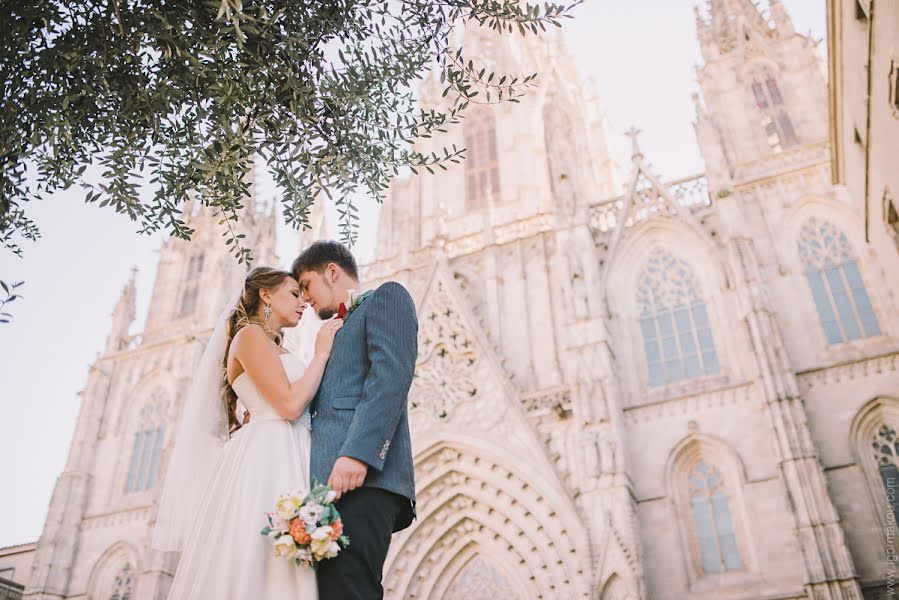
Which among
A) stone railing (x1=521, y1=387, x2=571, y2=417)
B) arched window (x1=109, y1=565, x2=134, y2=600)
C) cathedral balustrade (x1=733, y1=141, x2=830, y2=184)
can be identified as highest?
cathedral balustrade (x1=733, y1=141, x2=830, y2=184)

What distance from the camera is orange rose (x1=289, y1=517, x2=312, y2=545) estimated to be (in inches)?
102

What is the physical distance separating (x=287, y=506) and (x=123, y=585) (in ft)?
64.0

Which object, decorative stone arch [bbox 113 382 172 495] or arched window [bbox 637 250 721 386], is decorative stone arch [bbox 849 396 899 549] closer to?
arched window [bbox 637 250 721 386]

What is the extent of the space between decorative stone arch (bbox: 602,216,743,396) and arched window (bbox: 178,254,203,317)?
47.1ft

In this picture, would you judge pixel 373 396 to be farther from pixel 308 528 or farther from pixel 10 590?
pixel 10 590

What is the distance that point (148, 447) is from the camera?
2125cm

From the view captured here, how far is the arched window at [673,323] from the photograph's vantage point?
51.4ft

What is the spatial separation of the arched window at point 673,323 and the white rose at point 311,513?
1399 cm

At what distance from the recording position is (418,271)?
2005 centimetres

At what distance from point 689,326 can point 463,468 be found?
5.83 meters

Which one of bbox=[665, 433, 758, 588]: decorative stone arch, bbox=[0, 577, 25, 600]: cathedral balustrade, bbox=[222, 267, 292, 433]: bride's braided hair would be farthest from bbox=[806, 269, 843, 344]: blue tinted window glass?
bbox=[0, 577, 25, 600]: cathedral balustrade

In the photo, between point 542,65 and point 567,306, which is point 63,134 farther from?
point 542,65

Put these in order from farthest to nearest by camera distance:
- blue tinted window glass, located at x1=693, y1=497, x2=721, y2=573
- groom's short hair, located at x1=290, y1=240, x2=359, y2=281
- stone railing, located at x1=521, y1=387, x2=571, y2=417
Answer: stone railing, located at x1=521, y1=387, x2=571, y2=417
blue tinted window glass, located at x1=693, y1=497, x2=721, y2=573
groom's short hair, located at x1=290, y1=240, x2=359, y2=281

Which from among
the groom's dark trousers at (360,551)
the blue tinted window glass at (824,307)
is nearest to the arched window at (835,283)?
the blue tinted window glass at (824,307)
